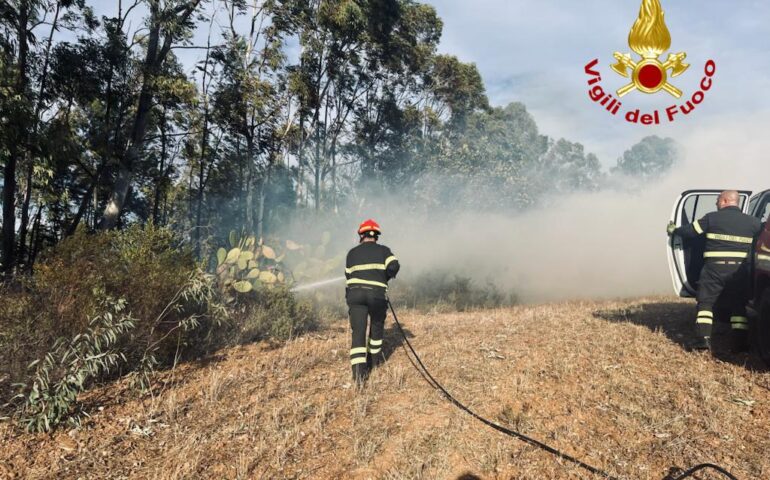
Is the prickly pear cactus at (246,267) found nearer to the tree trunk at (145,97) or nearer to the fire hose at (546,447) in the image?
the fire hose at (546,447)

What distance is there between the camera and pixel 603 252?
1755cm

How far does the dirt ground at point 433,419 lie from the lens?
335cm

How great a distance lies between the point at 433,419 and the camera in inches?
163

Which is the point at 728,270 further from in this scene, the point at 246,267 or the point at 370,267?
the point at 246,267

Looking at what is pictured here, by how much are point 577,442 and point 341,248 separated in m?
13.1

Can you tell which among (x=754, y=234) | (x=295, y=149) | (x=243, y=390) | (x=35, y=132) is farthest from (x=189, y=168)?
(x=754, y=234)

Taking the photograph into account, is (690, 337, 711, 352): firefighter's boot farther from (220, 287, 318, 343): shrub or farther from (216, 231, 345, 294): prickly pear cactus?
(216, 231, 345, 294): prickly pear cactus

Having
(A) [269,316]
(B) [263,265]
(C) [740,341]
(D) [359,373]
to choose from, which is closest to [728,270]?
(C) [740,341]

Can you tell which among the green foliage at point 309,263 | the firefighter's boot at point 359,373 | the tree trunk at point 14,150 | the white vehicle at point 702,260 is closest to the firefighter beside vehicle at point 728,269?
the white vehicle at point 702,260

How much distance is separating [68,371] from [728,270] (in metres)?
6.83

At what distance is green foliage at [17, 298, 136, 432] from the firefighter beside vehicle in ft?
20.5

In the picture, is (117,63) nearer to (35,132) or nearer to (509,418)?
(35,132)

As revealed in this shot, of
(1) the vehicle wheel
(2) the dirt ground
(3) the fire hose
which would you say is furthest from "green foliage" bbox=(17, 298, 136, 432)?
(1) the vehicle wheel

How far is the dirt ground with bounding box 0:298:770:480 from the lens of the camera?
3354 millimetres
